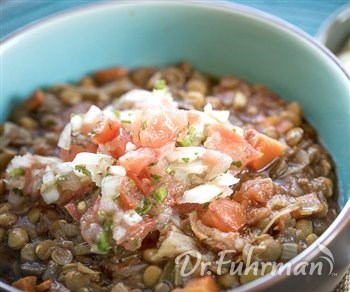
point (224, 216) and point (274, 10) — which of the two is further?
point (274, 10)

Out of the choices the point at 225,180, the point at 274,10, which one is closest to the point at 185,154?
the point at 225,180

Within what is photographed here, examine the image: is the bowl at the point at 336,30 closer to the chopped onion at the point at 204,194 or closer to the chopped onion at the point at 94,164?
the chopped onion at the point at 204,194

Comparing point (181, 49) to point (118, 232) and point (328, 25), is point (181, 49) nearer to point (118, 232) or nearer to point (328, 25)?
point (328, 25)

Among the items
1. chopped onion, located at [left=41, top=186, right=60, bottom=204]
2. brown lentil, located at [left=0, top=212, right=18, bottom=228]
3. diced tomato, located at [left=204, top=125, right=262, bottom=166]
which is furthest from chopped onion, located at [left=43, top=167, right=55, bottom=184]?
diced tomato, located at [left=204, top=125, right=262, bottom=166]

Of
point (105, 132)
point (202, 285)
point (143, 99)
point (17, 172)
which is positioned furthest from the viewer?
point (143, 99)

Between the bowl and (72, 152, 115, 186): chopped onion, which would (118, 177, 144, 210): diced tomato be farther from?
the bowl

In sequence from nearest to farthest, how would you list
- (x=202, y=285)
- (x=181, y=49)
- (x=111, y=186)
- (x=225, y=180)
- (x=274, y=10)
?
1. (x=202, y=285)
2. (x=111, y=186)
3. (x=225, y=180)
4. (x=181, y=49)
5. (x=274, y=10)

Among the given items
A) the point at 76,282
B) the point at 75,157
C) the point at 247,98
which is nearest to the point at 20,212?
the point at 75,157
